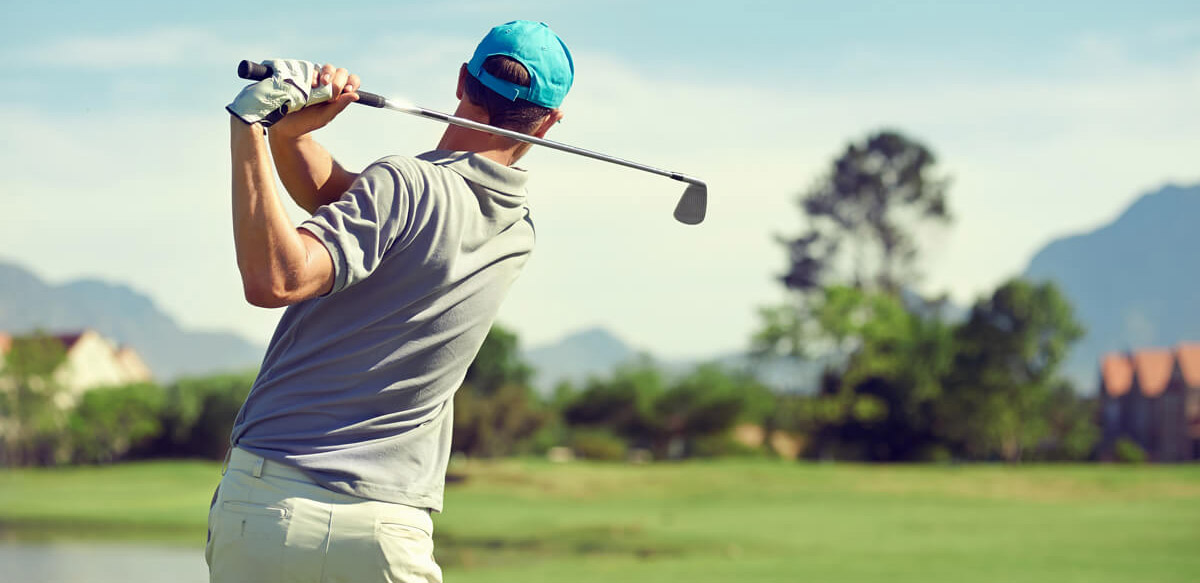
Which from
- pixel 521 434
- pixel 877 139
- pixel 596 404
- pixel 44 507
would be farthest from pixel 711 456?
pixel 44 507

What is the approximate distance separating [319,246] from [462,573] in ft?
41.7

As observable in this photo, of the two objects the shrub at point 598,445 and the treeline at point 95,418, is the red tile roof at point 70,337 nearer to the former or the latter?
the treeline at point 95,418

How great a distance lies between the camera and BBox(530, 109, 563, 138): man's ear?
2391 millimetres

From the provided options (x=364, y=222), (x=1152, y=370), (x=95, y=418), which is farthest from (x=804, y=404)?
(x=364, y=222)

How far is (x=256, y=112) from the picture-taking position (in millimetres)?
1930

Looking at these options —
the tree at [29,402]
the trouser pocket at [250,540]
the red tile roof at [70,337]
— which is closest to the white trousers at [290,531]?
the trouser pocket at [250,540]

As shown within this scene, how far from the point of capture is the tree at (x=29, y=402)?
52.6m

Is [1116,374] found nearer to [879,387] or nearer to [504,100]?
[879,387]

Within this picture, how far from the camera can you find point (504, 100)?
7.60ft

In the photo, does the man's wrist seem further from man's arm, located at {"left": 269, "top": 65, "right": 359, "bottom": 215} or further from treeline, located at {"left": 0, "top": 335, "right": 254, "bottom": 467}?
treeline, located at {"left": 0, "top": 335, "right": 254, "bottom": 467}

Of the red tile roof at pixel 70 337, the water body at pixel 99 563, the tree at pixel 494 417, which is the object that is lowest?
the water body at pixel 99 563

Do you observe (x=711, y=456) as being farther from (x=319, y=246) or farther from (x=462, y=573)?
(x=319, y=246)

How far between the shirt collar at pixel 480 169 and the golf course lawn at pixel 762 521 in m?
11.5

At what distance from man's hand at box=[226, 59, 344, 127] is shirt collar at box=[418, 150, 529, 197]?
0.71ft
